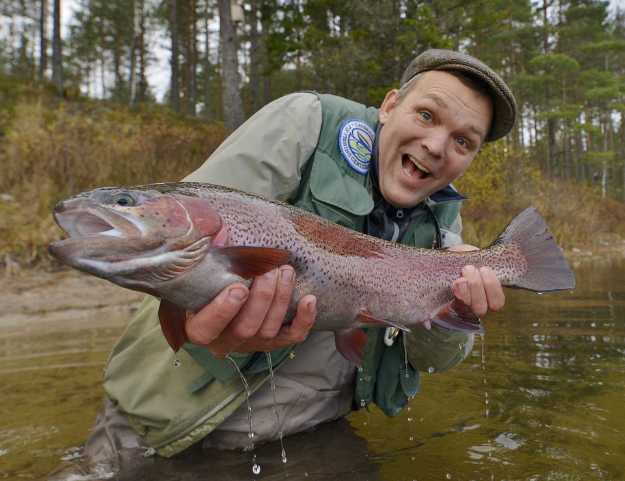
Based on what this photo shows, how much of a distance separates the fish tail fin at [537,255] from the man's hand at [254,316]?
45.0 inches

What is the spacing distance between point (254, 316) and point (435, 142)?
1422 millimetres

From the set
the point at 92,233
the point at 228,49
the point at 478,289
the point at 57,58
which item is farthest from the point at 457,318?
the point at 57,58

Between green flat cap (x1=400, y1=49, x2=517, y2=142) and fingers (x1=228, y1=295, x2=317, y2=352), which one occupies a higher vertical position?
green flat cap (x1=400, y1=49, x2=517, y2=142)

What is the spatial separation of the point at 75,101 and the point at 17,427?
17.0m

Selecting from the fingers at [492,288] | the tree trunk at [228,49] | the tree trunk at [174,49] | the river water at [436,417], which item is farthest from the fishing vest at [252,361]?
the tree trunk at [174,49]

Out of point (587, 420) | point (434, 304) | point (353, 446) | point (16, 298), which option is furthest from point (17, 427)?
point (16, 298)

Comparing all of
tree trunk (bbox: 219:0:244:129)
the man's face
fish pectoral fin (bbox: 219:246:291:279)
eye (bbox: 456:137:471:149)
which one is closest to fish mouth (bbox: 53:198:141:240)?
fish pectoral fin (bbox: 219:246:291:279)

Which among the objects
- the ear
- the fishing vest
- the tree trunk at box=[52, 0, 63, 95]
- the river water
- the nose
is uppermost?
the tree trunk at box=[52, 0, 63, 95]

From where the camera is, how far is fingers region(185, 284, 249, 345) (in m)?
1.90

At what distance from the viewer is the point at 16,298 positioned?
6.82 m

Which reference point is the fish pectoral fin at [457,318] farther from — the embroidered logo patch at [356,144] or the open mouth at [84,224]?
the open mouth at [84,224]

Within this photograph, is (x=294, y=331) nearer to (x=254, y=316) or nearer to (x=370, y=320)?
(x=254, y=316)

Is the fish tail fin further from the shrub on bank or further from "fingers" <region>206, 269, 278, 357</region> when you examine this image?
the shrub on bank

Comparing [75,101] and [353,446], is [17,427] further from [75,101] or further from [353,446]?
[75,101]
